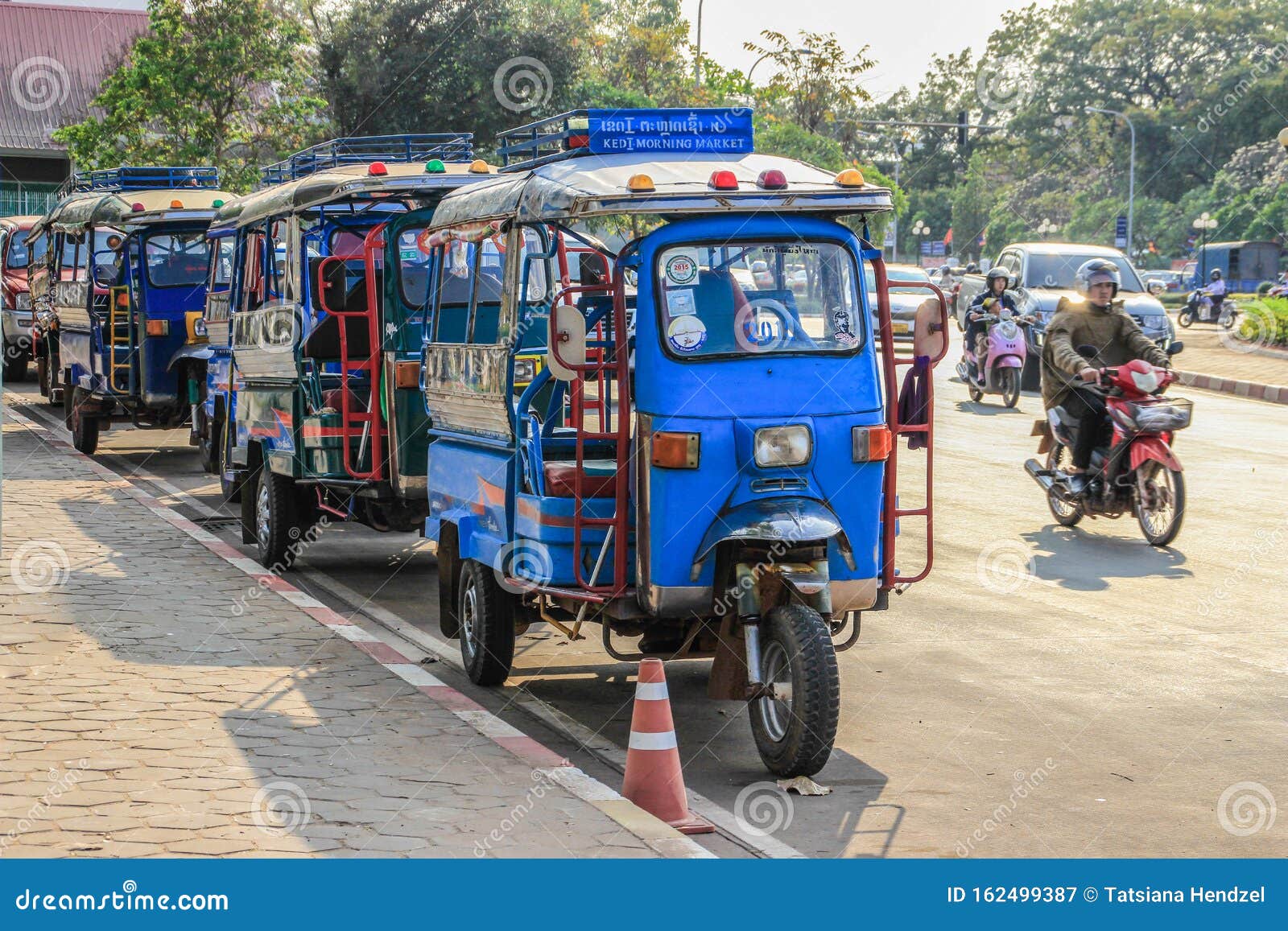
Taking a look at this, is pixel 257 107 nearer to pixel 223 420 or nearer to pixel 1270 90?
pixel 223 420

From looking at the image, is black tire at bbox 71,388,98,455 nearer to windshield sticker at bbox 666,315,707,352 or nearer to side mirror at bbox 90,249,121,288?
side mirror at bbox 90,249,121,288

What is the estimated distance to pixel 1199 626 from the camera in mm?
9141

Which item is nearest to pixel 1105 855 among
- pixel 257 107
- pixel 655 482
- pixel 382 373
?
pixel 655 482

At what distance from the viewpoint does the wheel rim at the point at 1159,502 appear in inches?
453

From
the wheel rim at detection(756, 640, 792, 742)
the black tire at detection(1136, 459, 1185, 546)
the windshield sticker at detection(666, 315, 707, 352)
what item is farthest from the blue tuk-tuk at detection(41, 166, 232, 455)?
the wheel rim at detection(756, 640, 792, 742)

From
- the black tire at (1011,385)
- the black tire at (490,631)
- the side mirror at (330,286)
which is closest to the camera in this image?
the black tire at (490,631)

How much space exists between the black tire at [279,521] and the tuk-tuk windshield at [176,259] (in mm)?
5980

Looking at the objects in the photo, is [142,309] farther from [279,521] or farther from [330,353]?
[330,353]

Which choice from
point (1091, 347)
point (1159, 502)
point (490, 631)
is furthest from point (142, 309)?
point (1159, 502)

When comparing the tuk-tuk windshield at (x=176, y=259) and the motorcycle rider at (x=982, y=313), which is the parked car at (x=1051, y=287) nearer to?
the motorcycle rider at (x=982, y=313)

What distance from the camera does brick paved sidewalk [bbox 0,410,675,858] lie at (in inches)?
211

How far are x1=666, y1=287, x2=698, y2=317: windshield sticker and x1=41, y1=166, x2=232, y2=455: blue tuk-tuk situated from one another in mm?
9814

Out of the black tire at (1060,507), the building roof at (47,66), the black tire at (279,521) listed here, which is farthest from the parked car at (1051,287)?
the building roof at (47,66)

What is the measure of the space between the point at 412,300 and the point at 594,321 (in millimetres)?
3056
